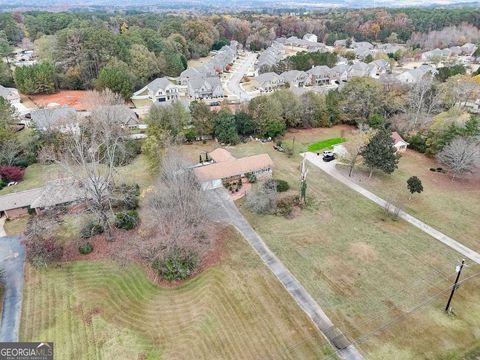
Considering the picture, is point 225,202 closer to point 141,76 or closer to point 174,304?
point 174,304

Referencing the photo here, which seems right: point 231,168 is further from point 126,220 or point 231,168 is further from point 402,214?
point 402,214

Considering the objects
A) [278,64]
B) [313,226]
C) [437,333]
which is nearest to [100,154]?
[313,226]

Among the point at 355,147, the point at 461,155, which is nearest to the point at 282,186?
the point at 355,147

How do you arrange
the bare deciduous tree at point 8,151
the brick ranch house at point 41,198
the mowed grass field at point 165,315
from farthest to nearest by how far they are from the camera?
the bare deciduous tree at point 8,151, the brick ranch house at point 41,198, the mowed grass field at point 165,315

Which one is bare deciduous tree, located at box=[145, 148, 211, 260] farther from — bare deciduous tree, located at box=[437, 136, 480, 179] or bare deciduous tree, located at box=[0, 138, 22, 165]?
bare deciduous tree, located at box=[437, 136, 480, 179]

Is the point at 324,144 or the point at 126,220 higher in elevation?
the point at 126,220

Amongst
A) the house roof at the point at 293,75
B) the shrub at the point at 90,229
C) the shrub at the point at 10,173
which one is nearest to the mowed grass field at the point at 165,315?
the shrub at the point at 90,229

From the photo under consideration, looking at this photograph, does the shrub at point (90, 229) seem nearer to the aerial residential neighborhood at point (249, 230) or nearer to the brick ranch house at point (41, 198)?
the aerial residential neighborhood at point (249, 230)

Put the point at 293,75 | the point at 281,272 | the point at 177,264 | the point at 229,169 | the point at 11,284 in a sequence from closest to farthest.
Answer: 1. the point at 11,284
2. the point at 177,264
3. the point at 281,272
4. the point at 229,169
5. the point at 293,75
